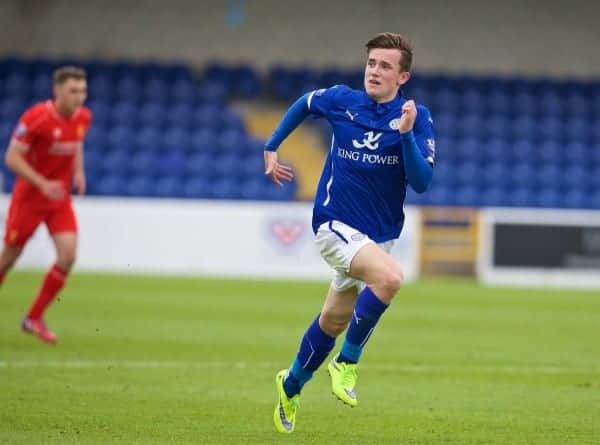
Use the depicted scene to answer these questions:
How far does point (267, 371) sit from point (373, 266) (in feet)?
10.5

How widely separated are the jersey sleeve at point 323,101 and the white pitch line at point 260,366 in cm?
318

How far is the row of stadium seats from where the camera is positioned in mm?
23422

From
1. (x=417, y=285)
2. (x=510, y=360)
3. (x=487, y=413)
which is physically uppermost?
(x=487, y=413)

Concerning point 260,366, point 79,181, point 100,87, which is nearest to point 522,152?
point 100,87

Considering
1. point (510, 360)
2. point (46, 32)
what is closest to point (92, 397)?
point (510, 360)

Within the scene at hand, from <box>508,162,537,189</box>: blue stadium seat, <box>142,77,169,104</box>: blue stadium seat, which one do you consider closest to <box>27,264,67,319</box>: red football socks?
<box>142,77,169,104</box>: blue stadium seat

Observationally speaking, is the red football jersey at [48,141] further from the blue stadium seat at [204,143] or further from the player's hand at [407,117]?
the blue stadium seat at [204,143]

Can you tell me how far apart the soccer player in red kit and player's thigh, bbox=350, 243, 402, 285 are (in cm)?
461

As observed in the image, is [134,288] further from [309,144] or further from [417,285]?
[309,144]

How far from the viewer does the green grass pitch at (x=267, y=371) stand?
6.70 m

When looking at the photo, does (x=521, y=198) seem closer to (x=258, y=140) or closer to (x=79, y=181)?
(x=258, y=140)

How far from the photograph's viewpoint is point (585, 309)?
50.0 feet

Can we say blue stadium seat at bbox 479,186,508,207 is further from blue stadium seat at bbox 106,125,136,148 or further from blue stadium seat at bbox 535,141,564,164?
blue stadium seat at bbox 106,125,136,148

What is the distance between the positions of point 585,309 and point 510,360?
17.4 ft
